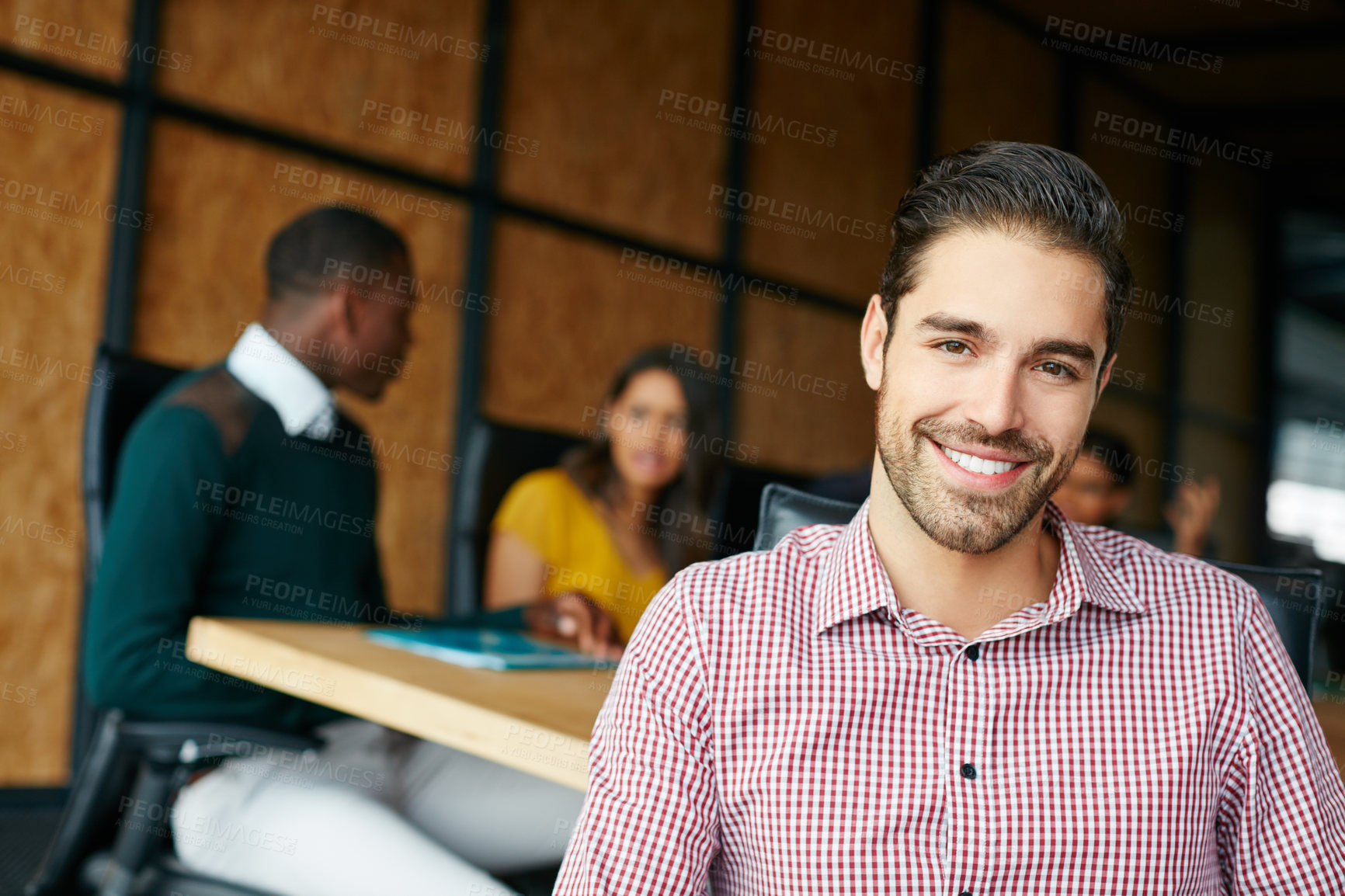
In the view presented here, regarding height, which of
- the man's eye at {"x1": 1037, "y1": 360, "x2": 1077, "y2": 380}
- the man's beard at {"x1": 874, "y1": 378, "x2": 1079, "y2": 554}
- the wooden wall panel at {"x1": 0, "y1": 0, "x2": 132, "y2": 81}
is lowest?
the man's beard at {"x1": 874, "y1": 378, "x2": 1079, "y2": 554}

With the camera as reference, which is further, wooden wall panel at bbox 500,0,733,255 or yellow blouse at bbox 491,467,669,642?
wooden wall panel at bbox 500,0,733,255

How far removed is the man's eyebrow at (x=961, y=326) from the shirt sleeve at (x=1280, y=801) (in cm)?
39

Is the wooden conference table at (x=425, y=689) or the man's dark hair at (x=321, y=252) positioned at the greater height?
the man's dark hair at (x=321, y=252)

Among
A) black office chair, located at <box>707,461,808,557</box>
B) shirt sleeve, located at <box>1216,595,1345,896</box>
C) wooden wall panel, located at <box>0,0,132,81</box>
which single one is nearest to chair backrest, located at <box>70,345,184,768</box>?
black office chair, located at <box>707,461,808,557</box>

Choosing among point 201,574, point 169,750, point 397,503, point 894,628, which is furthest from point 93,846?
point 397,503

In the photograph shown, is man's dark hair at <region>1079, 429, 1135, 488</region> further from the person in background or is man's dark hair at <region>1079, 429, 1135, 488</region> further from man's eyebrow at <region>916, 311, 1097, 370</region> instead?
man's eyebrow at <region>916, 311, 1097, 370</region>

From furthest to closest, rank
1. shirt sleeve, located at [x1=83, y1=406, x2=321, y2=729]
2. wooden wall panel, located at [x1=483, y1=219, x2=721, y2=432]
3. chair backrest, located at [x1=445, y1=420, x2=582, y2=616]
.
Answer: wooden wall panel, located at [x1=483, y1=219, x2=721, y2=432] → chair backrest, located at [x1=445, y1=420, x2=582, y2=616] → shirt sleeve, located at [x1=83, y1=406, x2=321, y2=729]

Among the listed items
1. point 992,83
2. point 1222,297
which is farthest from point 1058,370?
point 1222,297

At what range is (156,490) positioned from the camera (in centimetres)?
178

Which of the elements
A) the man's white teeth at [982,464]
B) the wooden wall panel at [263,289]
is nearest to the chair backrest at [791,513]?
the man's white teeth at [982,464]

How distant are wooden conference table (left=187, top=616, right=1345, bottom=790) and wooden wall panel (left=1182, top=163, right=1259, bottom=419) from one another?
6045mm

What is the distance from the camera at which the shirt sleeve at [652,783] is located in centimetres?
97

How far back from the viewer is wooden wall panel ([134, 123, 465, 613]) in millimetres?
3318

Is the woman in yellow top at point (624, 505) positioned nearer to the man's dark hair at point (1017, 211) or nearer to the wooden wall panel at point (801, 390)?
the man's dark hair at point (1017, 211)
